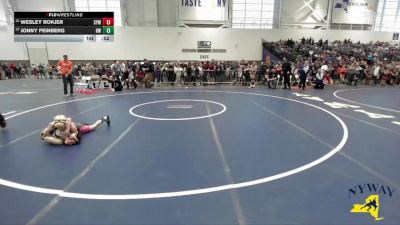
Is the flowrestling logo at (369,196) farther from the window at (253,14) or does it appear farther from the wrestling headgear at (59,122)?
the window at (253,14)

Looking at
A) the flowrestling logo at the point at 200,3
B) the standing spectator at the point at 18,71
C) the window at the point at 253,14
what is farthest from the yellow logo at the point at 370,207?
the standing spectator at the point at 18,71

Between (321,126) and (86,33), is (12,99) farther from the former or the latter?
(321,126)

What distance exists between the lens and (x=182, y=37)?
25.3m

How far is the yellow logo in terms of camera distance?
318 cm

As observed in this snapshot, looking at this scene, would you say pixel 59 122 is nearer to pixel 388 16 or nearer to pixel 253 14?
pixel 253 14

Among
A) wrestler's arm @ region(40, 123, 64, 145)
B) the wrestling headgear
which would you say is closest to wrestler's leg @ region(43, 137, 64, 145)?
wrestler's arm @ region(40, 123, 64, 145)

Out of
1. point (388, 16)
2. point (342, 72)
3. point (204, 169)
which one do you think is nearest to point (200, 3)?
point (342, 72)

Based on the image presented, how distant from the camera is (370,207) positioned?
129 inches

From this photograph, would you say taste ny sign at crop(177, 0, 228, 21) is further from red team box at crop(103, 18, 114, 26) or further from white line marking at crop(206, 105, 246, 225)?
white line marking at crop(206, 105, 246, 225)

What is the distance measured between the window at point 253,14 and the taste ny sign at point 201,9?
5.49 ft

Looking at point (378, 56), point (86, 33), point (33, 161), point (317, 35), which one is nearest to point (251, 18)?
point (317, 35)

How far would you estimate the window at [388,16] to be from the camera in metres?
28.2

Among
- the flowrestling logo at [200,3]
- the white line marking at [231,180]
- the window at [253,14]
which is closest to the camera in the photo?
the white line marking at [231,180]

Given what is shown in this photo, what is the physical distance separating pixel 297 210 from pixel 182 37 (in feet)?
77.9
